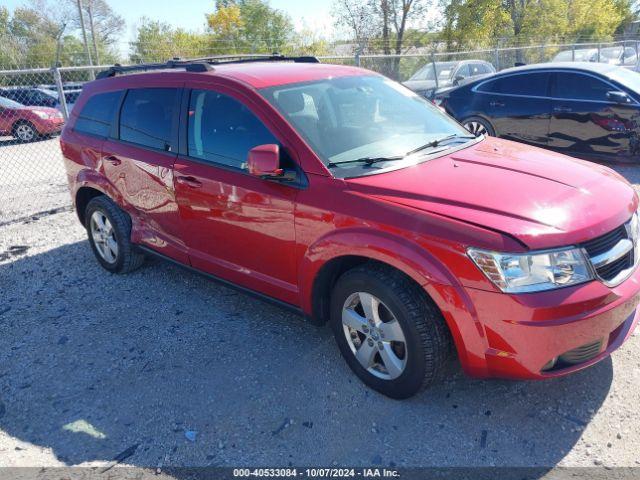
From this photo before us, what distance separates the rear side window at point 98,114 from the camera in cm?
468

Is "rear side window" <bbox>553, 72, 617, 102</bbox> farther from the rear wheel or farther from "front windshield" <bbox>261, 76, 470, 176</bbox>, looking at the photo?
the rear wheel

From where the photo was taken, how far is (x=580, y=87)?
770cm

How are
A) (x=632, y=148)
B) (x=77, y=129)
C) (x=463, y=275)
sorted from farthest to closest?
(x=632, y=148), (x=77, y=129), (x=463, y=275)

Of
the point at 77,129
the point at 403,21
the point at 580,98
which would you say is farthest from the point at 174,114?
the point at 403,21

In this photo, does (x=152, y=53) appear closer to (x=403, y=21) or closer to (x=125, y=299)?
(x=403, y=21)

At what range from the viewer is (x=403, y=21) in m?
27.4

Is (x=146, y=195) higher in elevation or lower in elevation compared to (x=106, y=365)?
higher

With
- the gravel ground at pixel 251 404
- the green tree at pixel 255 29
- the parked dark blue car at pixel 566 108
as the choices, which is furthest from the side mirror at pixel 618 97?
the green tree at pixel 255 29

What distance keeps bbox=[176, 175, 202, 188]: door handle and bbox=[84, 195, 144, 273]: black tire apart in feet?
3.60

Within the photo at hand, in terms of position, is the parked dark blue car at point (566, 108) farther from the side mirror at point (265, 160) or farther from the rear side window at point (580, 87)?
the side mirror at point (265, 160)

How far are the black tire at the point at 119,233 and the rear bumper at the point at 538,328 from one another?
10.6ft

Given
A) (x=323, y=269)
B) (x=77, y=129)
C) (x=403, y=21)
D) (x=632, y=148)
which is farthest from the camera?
(x=403, y=21)

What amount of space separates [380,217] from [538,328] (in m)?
0.94

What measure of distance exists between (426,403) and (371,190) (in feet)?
4.17
